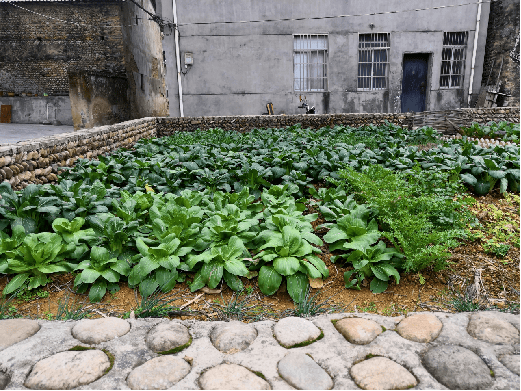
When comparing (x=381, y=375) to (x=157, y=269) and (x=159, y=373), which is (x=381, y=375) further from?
(x=157, y=269)

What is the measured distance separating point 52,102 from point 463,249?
778 inches

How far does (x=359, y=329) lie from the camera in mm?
1837

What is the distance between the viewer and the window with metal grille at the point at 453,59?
1302 cm

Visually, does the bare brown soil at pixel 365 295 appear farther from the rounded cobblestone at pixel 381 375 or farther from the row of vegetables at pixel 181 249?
the rounded cobblestone at pixel 381 375

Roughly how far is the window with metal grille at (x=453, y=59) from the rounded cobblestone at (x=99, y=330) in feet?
47.0

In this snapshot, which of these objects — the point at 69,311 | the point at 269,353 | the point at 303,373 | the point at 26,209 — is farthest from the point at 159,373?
the point at 26,209

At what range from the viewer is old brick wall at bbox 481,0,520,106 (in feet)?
41.7

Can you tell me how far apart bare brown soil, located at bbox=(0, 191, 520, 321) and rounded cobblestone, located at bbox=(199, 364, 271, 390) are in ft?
2.36

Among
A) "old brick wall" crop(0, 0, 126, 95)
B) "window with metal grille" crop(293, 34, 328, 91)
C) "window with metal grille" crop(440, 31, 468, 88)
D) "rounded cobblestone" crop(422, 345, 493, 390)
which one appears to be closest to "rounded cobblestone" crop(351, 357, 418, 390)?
"rounded cobblestone" crop(422, 345, 493, 390)

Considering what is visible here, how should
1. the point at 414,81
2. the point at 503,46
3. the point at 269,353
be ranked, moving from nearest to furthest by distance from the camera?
the point at 269,353 < the point at 503,46 < the point at 414,81

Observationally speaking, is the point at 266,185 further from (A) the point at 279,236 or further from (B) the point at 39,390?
(B) the point at 39,390

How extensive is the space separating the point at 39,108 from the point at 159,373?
20.2m

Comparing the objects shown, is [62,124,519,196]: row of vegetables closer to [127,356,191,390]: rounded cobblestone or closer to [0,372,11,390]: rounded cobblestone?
[127,356,191,390]: rounded cobblestone

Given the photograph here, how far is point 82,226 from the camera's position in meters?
3.31
